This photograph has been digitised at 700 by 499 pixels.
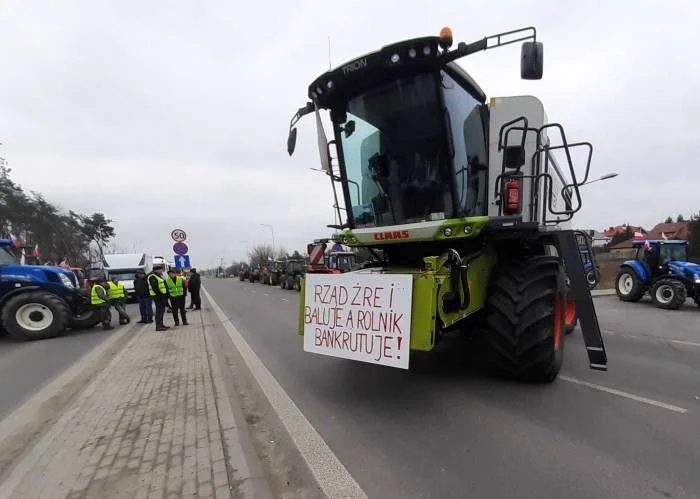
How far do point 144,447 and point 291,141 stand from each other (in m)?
3.65

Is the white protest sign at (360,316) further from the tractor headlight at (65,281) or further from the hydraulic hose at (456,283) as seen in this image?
the tractor headlight at (65,281)

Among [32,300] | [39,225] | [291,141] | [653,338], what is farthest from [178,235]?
[39,225]

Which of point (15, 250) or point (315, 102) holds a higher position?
point (315, 102)

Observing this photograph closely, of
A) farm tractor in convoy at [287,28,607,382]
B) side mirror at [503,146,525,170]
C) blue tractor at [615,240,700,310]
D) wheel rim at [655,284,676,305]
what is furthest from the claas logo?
wheel rim at [655,284,676,305]

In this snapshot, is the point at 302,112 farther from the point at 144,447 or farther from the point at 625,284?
the point at 625,284

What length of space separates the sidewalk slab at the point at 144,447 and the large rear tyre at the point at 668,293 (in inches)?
492

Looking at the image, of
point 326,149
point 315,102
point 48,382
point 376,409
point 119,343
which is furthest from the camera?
point 119,343

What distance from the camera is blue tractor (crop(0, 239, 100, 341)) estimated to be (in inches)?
372

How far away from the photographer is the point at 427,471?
2.99 m

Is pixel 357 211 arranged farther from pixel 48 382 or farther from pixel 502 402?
pixel 48 382

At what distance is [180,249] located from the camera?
13.3 meters

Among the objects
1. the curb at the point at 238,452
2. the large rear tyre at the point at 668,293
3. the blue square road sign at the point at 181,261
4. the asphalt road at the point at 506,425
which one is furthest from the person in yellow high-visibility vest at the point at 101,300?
the large rear tyre at the point at 668,293

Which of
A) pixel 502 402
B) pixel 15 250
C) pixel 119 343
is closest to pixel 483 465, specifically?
pixel 502 402

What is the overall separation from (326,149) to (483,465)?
384 centimetres
